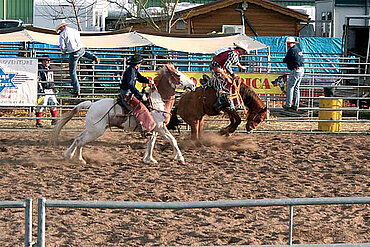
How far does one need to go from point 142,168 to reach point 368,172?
332 cm

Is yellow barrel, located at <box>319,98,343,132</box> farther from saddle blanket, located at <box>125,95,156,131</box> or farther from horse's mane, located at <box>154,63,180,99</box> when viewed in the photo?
saddle blanket, located at <box>125,95,156,131</box>

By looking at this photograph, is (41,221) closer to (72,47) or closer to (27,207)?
(27,207)

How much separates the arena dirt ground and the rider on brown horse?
716 mm

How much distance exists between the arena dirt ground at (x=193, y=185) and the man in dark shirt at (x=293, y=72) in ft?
2.85

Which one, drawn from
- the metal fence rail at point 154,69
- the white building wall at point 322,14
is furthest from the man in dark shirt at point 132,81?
the white building wall at point 322,14

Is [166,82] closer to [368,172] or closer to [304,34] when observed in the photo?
[368,172]

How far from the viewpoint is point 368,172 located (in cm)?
1095

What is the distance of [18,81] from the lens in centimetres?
1482

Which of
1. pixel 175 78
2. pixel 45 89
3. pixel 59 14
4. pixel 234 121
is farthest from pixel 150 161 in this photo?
pixel 59 14

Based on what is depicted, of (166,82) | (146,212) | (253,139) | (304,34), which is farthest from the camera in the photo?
(304,34)

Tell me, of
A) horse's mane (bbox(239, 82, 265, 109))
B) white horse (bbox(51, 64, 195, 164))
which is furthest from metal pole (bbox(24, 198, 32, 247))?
horse's mane (bbox(239, 82, 265, 109))

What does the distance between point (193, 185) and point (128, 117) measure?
2.12 meters

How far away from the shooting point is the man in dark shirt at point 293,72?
15.5 metres

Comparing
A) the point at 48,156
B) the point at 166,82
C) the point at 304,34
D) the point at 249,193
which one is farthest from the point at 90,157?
the point at 304,34
